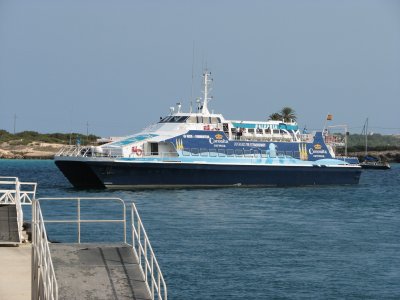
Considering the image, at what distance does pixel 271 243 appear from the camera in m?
29.0

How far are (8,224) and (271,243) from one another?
10.6m

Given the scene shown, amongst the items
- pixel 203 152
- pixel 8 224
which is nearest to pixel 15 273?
pixel 8 224

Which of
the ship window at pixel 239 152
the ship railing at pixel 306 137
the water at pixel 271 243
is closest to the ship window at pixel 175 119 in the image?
the ship window at pixel 239 152

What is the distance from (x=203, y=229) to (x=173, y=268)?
35.2ft

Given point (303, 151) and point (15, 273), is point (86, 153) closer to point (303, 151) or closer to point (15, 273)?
point (303, 151)

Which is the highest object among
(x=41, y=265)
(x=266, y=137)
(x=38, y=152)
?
(x=38, y=152)

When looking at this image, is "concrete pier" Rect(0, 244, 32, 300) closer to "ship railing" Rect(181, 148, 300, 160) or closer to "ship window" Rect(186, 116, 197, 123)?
"ship railing" Rect(181, 148, 300, 160)

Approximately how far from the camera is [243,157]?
56.1 m

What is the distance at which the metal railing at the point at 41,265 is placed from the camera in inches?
419

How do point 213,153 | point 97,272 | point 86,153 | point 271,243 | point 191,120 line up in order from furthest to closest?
1. point 191,120
2. point 213,153
3. point 86,153
4. point 271,243
5. point 97,272

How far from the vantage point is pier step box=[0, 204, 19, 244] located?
20172mm

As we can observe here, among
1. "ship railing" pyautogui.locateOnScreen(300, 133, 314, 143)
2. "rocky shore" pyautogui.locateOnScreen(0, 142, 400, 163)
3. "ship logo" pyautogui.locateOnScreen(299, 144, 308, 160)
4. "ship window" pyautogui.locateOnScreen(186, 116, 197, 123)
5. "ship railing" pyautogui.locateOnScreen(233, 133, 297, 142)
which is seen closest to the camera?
"ship window" pyautogui.locateOnScreen(186, 116, 197, 123)

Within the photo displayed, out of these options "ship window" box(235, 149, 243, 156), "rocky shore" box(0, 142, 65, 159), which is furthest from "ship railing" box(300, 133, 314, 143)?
"rocky shore" box(0, 142, 65, 159)

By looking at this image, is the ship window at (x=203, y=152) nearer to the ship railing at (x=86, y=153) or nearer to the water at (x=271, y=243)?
the water at (x=271, y=243)
